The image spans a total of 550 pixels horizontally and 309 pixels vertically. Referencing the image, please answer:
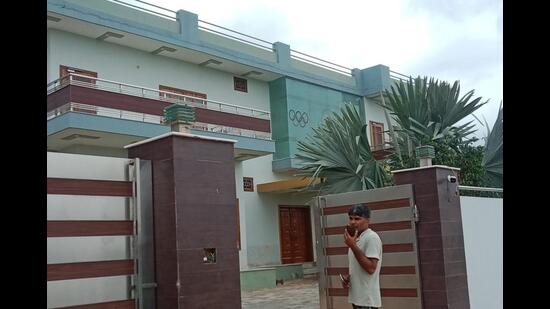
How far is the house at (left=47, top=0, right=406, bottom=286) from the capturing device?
13.1 m

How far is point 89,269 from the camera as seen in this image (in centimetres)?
483

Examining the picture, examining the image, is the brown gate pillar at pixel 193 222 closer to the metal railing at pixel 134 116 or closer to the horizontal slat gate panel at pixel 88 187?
the horizontal slat gate panel at pixel 88 187

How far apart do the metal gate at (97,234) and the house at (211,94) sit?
22.6 ft

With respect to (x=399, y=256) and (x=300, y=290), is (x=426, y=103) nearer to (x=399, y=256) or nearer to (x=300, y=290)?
(x=399, y=256)

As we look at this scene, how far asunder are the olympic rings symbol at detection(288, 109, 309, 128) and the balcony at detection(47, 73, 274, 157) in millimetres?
2085

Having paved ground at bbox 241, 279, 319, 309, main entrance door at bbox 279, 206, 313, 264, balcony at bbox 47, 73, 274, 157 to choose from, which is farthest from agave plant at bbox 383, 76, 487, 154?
main entrance door at bbox 279, 206, 313, 264

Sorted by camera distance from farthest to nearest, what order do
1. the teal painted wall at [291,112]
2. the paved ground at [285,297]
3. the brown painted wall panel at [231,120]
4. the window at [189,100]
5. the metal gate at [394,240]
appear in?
the teal painted wall at [291,112] → the brown painted wall panel at [231,120] → the window at [189,100] → the paved ground at [285,297] → the metal gate at [394,240]

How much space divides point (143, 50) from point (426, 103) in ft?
27.6

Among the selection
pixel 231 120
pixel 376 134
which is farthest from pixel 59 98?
pixel 376 134

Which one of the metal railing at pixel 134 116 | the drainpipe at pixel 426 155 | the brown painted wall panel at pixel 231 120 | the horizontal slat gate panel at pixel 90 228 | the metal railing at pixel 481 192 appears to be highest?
the brown painted wall panel at pixel 231 120

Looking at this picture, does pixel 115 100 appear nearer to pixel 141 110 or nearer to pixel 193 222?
pixel 141 110

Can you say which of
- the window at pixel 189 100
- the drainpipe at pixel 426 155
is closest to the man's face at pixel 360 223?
the drainpipe at pixel 426 155

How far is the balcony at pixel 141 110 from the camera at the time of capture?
12352mm

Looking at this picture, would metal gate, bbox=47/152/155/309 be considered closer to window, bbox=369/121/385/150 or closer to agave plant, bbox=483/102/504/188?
agave plant, bbox=483/102/504/188
